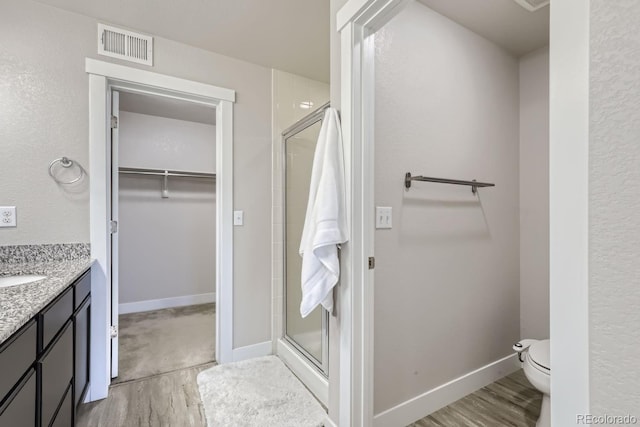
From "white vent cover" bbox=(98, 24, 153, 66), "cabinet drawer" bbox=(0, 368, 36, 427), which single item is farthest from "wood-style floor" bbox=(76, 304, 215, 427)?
"white vent cover" bbox=(98, 24, 153, 66)

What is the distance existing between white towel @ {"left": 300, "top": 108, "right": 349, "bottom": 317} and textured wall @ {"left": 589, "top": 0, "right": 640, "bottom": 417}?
890 millimetres

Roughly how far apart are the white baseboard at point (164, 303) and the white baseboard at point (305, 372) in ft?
6.14

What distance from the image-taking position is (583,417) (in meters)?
0.58

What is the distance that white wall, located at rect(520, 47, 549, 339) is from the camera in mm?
2180

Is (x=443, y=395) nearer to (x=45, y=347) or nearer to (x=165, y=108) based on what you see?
(x=45, y=347)

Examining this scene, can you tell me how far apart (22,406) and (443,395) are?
197cm

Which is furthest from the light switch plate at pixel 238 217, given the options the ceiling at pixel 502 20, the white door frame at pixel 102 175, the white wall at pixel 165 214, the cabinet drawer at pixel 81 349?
the ceiling at pixel 502 20

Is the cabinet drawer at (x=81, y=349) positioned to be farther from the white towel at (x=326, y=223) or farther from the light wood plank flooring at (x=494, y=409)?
the light wood plank flooring at (x=494, y=409)

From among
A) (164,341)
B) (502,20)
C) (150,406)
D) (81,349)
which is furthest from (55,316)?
(502,20)

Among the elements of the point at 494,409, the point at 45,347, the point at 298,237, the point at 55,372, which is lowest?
the point at 494,409

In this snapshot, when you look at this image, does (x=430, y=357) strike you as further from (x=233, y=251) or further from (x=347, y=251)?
(x=233, y=251)

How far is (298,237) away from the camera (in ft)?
7.50

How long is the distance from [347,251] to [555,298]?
83cm

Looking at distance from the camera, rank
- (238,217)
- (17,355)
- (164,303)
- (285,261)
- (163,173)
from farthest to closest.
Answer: (164,303), (163,173), (285,261), (238,217), (17,355)
